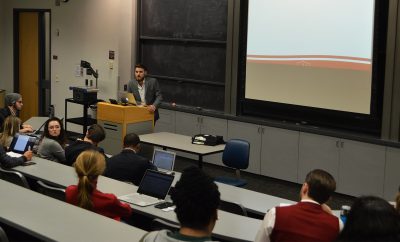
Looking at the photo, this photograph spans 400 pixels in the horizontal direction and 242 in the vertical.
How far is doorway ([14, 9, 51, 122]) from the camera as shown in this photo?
440 inches

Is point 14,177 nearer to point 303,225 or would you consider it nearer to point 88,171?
point 88,171

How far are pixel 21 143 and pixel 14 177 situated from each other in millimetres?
815

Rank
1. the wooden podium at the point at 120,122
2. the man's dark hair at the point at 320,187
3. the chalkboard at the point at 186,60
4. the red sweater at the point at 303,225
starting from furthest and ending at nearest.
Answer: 1. the chalkboard at the point at 186,60
2. the wooden podium at the point at 120,122
3. the man's dark hair at the point at 320,187
4. the red sweater at the point at 303,225

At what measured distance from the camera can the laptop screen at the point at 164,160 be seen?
5.24 meters

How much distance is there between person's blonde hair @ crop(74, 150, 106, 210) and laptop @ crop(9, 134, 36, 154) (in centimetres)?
183

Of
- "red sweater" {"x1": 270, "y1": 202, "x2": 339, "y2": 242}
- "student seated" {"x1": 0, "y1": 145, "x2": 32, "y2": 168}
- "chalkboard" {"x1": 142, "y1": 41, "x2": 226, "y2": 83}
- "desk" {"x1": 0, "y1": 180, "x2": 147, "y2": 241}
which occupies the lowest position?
"desk" {"x1": 0, "y1": 180, "x2": 147, "y2": 241}

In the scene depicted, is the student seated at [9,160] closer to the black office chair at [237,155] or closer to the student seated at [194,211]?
the black office chair at [237,155]

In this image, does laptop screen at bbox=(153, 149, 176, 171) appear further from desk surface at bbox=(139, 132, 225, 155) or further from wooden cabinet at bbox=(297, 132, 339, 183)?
wooden cabinet at bbox=(297, 132, 339, 183)

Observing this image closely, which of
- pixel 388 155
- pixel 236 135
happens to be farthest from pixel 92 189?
pixel 236 135

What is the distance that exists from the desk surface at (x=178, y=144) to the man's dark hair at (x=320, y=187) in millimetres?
2969

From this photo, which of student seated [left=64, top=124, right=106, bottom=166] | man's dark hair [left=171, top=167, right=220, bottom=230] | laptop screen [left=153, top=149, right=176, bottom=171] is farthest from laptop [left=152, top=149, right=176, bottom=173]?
man's dark hair [left=171, top=167, right=220, bottom=230]

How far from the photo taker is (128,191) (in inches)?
174

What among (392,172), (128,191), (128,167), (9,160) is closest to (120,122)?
(9,160)

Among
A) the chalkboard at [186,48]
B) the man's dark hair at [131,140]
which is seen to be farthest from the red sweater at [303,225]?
the chalkboard at [186,48]
